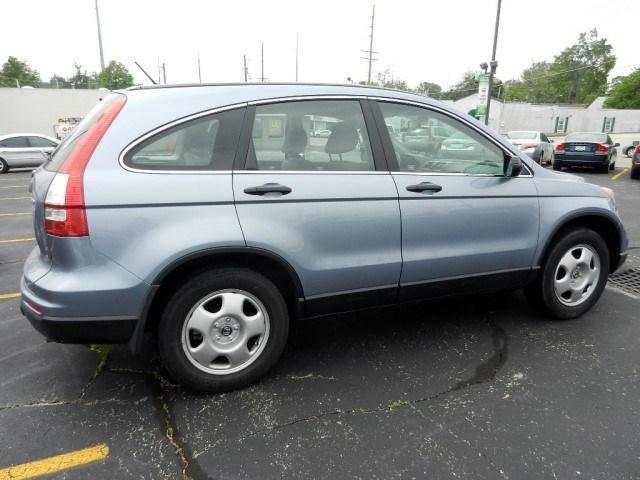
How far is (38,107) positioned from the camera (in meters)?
30.8

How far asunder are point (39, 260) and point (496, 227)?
2840mm

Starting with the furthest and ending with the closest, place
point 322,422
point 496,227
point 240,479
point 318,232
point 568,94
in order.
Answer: point 568,94, point 496,227, point 318,232, point 322,422, point 240,479

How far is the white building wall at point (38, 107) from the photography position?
30.0 meters

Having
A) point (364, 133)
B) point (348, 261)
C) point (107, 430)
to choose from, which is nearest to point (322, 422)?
point (348, 261)

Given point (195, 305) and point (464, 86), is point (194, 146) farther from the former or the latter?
point (464, 86)

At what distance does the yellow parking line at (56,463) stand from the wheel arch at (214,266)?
50 centimetres

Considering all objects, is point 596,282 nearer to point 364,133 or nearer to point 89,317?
point 364,133

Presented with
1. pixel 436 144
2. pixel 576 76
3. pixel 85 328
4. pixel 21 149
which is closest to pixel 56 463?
pixel 85 328

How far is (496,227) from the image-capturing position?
323cm

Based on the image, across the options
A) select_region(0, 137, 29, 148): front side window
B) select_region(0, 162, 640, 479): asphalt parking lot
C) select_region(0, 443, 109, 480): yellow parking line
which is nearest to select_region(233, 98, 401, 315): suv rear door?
select_region(0, 162, 640, 479): asphalt parking lot

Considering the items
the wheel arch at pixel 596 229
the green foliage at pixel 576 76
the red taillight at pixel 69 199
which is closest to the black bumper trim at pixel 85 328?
the red taillight at pixel 69 199

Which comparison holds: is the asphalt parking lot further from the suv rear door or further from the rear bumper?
the rear bumper

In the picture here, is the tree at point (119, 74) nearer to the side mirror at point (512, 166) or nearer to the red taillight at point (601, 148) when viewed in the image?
the red taillight at point (601, 148)

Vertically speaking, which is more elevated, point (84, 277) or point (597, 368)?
point (84, 277)
